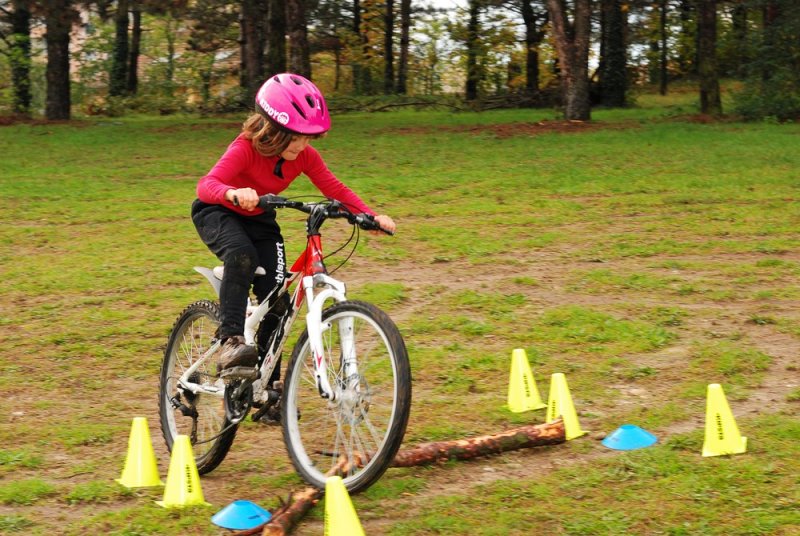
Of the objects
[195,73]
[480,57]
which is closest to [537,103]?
[480,57]

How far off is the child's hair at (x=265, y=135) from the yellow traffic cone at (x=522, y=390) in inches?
87.1

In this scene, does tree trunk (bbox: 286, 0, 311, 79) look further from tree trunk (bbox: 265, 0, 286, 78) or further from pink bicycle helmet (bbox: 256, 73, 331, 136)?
pink bicycle helmet (bbox: 256, 73, 331, 136)

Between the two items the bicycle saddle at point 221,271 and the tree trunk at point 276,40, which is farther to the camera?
the tree trunk at point 276,40

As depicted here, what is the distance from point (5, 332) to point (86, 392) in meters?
2.22

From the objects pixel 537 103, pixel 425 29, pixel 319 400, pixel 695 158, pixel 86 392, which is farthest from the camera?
pixel 425 29

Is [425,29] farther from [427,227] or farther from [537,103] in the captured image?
[427,227]

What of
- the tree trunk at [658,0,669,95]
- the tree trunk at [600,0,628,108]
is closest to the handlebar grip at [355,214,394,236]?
the tree trunk at [600,0,628,108]

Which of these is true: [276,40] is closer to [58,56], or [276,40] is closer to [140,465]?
[58,56]

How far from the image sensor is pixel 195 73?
45.4 m

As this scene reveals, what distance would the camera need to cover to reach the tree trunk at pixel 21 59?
1210 inches

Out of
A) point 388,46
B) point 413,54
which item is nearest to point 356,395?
point 388,46

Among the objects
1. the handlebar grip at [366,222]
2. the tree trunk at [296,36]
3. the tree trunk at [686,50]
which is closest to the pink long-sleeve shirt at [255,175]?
the handlebar grip at [366,222]

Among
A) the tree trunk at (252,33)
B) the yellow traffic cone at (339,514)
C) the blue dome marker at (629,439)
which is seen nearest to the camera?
the yellow traffic cone at (339,514)

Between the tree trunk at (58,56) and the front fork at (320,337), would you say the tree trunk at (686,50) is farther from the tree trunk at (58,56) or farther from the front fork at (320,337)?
the front fork at (320,337)
